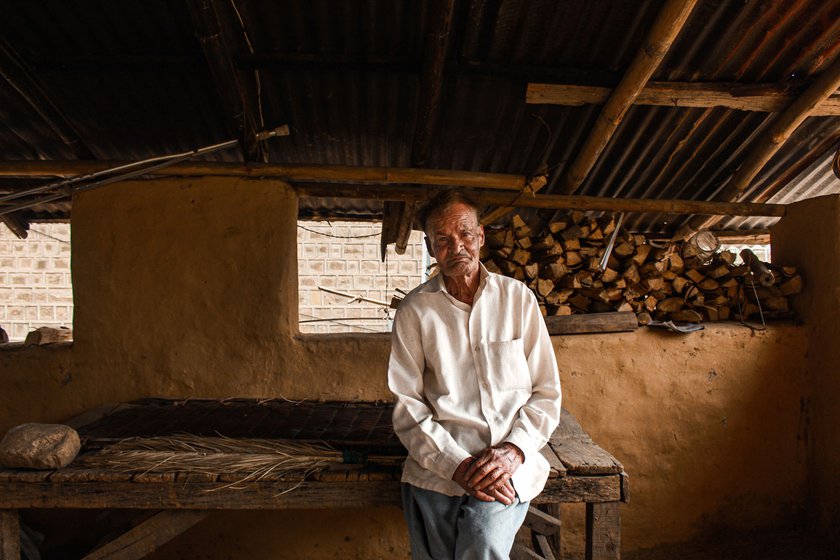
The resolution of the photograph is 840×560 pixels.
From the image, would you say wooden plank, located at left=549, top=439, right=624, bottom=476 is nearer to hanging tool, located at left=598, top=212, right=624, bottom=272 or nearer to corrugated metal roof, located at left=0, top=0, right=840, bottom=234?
hanging tool, located at left=598, top=212, right=624, bottom=272

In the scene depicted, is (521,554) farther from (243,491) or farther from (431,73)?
(431,73)

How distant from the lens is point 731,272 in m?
3.82

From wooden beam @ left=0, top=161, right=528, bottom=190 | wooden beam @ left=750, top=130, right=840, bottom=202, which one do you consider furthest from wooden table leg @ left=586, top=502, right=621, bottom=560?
wooden beam @ left=750, top=130, right=840, bottom=202

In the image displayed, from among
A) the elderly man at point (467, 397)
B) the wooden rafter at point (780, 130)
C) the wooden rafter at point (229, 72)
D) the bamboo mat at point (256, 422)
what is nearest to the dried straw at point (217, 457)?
the bamboo mat at point (256, 422)

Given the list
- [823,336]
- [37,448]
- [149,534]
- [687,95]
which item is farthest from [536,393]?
[823,336]

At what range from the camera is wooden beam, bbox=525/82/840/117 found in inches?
128

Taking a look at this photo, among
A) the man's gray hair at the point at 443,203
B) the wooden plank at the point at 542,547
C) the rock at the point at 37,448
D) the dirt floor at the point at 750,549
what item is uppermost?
the man's gray hair at the point at 443,203

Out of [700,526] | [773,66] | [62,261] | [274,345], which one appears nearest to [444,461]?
[274,345]

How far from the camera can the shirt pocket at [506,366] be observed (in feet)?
6.83

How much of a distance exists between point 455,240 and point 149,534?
67.8 inches

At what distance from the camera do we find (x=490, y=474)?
189 centimetres

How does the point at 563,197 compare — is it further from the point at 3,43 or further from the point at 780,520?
the point at 3,43

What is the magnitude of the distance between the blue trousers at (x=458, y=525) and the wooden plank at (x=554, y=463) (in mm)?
198

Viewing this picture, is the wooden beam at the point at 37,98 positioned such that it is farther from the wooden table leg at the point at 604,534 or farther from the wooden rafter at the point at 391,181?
the wooden table leg at the point at 604,534
